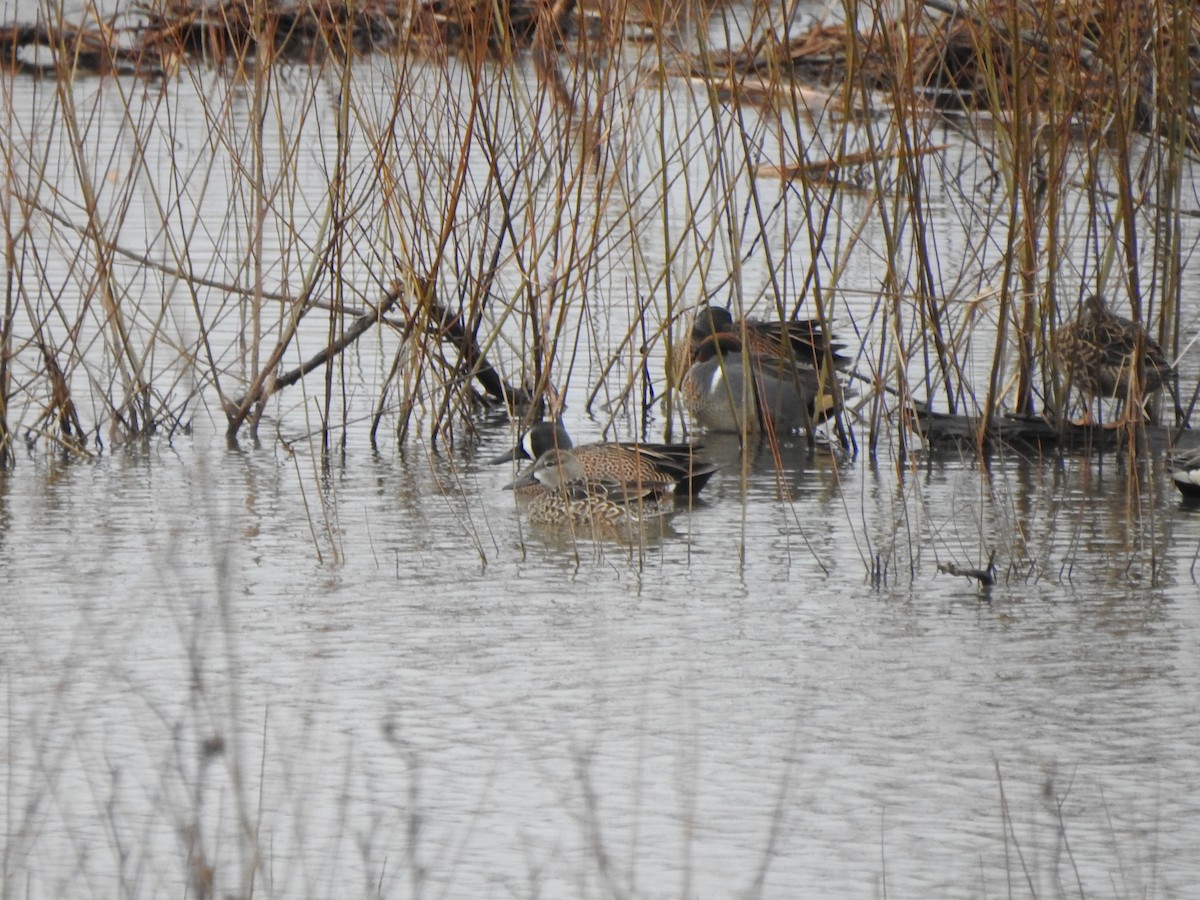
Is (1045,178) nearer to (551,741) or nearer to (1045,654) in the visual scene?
(1045,654)

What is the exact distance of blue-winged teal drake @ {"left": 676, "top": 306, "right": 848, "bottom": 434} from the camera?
8234 millimetres

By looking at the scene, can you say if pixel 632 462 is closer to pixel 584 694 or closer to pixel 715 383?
pixel 715 383

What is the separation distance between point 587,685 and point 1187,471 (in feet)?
9.36

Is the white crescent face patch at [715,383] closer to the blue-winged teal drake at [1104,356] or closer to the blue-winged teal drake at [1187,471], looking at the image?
the blue-winged teal drake at [1104,356]

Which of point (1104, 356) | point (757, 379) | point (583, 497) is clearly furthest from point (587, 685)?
point (1104, 356)

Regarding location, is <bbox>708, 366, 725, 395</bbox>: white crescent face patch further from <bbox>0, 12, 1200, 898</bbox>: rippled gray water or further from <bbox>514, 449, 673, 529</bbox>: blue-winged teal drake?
<bbox>514, 449, 673, 529</bbox>: blue-winged teal drake

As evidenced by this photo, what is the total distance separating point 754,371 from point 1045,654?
3.11 m

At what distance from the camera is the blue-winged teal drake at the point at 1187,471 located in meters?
7.18

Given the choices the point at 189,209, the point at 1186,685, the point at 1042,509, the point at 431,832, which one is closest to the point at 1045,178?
the point at 1042,509

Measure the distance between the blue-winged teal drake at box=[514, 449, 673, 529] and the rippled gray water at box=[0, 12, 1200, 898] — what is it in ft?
0.31

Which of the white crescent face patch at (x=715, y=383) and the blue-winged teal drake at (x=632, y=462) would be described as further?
the white crescent face patch at (x=715, y=383)

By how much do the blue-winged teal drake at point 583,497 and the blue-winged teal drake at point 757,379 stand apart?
3.33ft

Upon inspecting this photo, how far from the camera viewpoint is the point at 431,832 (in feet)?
13.9

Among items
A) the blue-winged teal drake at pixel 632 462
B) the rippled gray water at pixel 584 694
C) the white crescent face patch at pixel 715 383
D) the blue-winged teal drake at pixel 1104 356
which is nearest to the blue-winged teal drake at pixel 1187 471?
the rippled gray water at pixel 584 694
